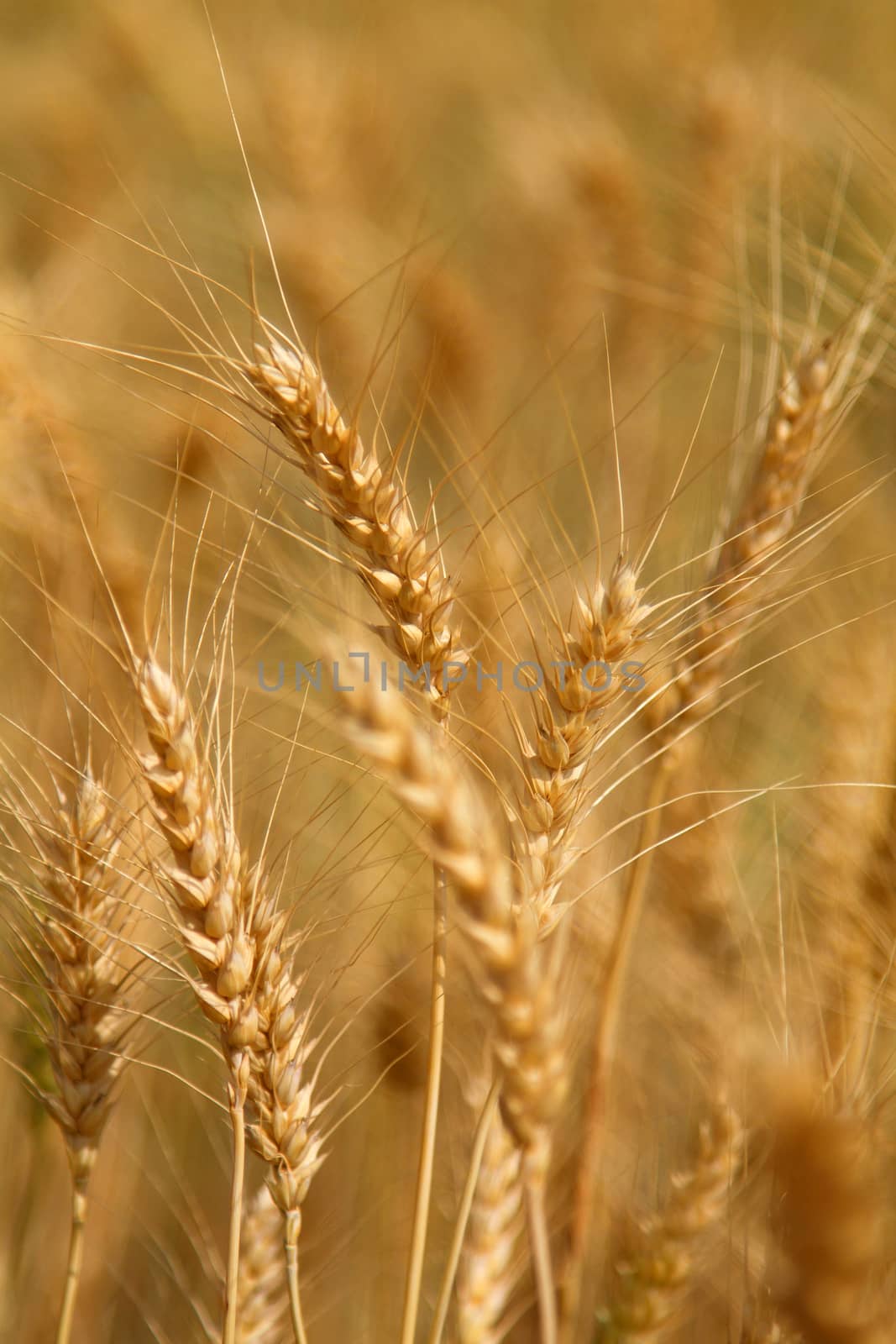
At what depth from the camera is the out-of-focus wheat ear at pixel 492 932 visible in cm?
44

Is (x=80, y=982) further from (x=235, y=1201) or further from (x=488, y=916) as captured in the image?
(x=488, y=916)

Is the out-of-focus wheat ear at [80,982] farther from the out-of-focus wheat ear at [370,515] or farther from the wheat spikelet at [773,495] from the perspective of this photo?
the wheat spikelet at [773,495]

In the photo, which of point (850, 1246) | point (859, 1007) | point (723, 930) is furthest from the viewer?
point (723, 930)

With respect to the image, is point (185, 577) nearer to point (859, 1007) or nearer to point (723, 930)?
point (723, 930)

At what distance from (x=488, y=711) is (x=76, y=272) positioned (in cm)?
157

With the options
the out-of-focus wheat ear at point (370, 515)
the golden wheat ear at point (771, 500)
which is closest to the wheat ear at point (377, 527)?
the out-of-focus wheat ear at point (370, 515)

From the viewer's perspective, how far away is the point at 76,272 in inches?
78.4

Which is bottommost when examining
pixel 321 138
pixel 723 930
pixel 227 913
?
pixel 227 913

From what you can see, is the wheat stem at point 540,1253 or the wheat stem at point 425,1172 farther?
the wheat stem at point 425,1172

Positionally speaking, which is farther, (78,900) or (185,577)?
(185,577)

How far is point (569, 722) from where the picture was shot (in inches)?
27.5

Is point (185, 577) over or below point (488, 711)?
over

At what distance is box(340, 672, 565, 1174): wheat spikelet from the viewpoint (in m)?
0.44

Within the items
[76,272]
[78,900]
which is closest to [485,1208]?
[78,900]
